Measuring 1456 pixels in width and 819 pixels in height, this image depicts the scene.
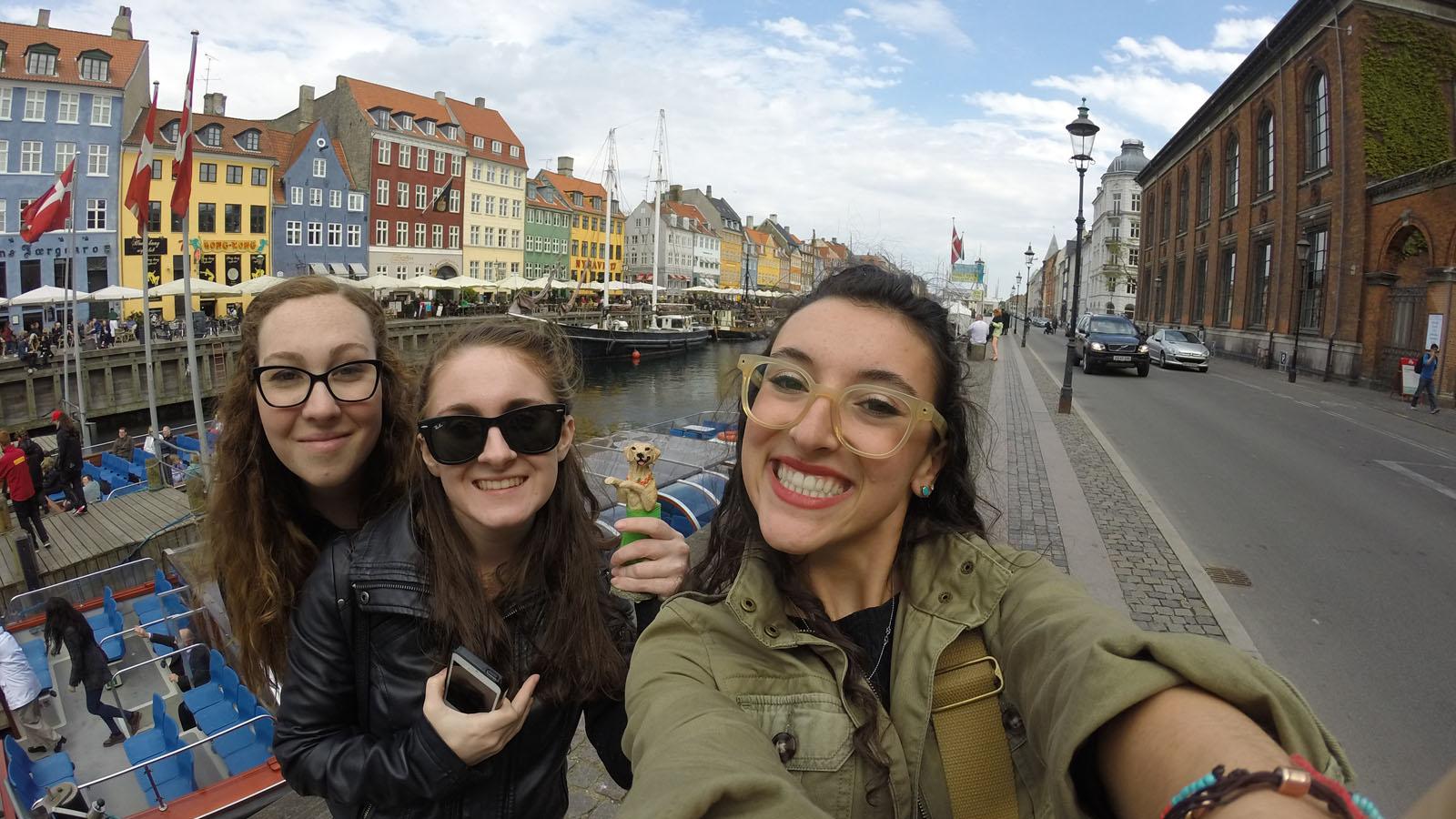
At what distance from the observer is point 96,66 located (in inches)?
1690

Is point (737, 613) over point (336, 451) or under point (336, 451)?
under

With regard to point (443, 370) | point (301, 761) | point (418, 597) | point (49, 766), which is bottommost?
point (49, 766)

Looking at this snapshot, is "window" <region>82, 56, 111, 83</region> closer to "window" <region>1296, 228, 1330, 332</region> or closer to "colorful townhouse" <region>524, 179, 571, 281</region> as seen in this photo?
"colorful townhouse" <region>524, 179, 571, 281</region>

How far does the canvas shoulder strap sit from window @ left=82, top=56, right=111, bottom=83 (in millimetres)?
57195

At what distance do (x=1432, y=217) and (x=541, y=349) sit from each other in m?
29.0

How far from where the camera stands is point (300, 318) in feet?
7.47

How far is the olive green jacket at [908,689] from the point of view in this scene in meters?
1.00

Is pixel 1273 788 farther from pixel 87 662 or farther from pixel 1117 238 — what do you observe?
pixel 1117 238

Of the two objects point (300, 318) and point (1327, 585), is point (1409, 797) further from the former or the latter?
point (300, 318)

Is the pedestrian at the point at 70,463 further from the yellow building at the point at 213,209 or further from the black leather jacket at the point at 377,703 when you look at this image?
the yellow building at the point at 213,209

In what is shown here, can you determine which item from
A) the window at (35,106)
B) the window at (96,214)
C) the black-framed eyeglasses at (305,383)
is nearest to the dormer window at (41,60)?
the window at (35,106)

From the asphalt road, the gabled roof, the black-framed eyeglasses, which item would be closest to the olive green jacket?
the black-framed eyeglasses

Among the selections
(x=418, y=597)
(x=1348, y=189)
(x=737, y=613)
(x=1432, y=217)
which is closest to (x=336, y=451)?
(x=418, y=597)

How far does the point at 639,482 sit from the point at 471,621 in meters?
0.58
